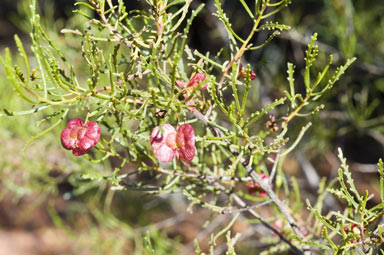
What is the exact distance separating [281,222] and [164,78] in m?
0.45

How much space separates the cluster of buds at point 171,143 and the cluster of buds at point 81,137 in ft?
0.25

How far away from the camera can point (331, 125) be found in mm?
1489

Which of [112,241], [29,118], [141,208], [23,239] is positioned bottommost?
[23,239]

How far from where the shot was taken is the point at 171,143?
0.48 m

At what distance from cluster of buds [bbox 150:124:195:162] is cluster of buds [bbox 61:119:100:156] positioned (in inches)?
3.0

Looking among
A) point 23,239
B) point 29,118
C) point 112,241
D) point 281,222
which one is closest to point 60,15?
point 23,239

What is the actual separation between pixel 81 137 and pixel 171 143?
0.12m

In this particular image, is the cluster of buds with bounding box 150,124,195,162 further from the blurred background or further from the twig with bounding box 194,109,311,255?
the blurred background

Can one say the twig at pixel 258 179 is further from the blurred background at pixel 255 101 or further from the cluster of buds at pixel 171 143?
the blurred background at pixel 255 101

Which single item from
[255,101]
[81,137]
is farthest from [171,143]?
[255,101]

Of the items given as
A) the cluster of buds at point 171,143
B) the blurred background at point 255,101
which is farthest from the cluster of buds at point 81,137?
the blurred background at point 255,101

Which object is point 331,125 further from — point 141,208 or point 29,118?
point 29,118

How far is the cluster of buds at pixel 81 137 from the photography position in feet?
1.57

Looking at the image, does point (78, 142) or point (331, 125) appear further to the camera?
point (331, 125)
